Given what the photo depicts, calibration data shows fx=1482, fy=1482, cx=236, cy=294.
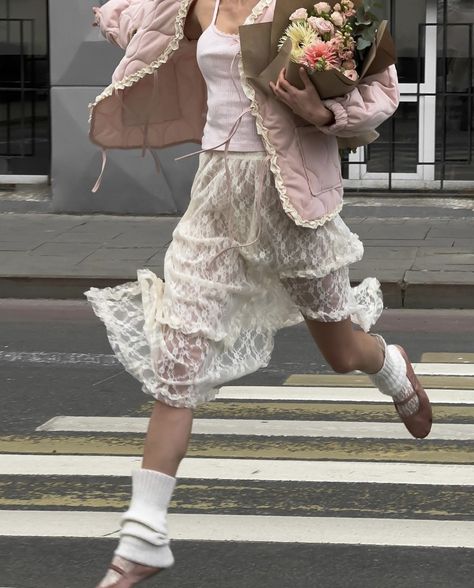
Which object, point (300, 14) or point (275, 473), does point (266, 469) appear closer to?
point (275, 473)

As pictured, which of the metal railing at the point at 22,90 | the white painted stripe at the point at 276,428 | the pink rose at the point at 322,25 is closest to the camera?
the pink rose at the point at 322,25

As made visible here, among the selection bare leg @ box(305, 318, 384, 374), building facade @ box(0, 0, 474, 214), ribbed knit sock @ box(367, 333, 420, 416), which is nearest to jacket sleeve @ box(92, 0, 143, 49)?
bare leg @ box(305, 318, 384, 374)

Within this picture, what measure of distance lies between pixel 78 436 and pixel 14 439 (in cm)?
25

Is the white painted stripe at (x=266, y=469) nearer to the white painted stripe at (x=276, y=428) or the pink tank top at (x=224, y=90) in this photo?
the white painted stripe at (x=276, y=428)

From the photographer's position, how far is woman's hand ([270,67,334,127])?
382 cm

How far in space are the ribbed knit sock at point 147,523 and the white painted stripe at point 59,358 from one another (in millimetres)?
3822

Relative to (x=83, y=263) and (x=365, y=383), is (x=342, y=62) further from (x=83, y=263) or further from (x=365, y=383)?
(x=83, y=263)

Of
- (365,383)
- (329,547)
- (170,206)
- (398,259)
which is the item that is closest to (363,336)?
(329,547)

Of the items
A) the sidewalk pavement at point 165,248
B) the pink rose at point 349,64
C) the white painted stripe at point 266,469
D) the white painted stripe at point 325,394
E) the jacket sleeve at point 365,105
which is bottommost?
the white painted stripe at point 266,469

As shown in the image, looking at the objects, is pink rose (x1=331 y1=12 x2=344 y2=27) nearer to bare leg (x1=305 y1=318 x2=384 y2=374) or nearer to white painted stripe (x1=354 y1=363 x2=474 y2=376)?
bare leg (x1=305 y1=318 x2=384 y2=374)

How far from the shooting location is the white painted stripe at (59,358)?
7.70 m

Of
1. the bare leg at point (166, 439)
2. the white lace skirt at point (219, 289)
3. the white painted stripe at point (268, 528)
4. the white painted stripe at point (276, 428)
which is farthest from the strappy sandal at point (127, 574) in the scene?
the white painted stripe at point (276, 428)

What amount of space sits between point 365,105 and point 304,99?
191mm

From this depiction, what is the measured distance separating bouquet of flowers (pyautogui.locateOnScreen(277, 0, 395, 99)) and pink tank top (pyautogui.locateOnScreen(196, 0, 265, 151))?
147 millimetres
